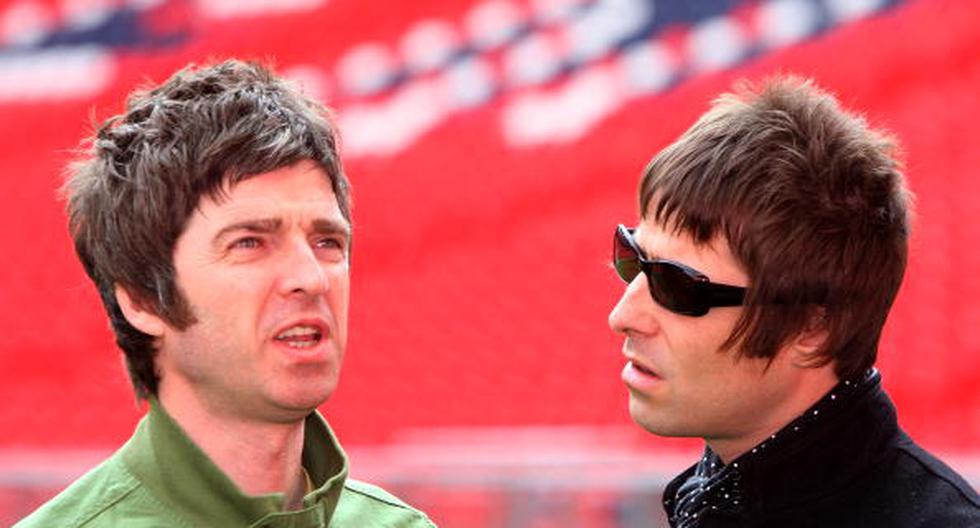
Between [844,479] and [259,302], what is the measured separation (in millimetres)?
775

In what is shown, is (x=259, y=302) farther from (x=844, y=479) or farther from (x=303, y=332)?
(x=844, y=479)

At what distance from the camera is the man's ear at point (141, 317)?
217 cm

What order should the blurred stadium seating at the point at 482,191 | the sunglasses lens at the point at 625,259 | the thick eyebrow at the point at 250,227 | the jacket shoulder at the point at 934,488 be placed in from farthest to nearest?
1. the blurred stadium seating at the point at 482,191
2. the sunglasses lens at the point at 625,259
3. the thick eyebrow at the point at 250,227
4. the jacket shoulder at the point at 934,488

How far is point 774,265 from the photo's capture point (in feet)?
6.95

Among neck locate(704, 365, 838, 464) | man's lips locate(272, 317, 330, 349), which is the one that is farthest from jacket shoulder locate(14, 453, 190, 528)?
neck locate(704, 365, 838, 464)

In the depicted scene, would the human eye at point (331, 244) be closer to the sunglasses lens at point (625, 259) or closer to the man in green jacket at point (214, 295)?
the man in green jacket at point (214, 295)

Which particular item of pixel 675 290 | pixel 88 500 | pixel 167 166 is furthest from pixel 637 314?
pixel 88 500

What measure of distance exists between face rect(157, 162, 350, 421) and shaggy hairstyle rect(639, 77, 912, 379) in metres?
0.49

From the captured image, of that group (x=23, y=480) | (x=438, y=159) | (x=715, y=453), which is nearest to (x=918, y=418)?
(x=438, y=159)

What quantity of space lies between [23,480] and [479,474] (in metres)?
1.91

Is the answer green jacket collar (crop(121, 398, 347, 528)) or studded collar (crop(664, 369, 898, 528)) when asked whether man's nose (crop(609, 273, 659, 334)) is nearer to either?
studded collar (crop(664, 369, 898, 528))

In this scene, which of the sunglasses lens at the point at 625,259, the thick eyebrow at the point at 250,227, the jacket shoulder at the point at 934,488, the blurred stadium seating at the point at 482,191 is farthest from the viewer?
the blurred stadium seating at the point at 482,191

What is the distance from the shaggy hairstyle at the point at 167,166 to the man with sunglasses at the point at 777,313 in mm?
460

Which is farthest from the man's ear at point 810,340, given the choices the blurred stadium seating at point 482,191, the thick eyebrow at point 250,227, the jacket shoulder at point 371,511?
the blurred stadium seating at point 482,191
